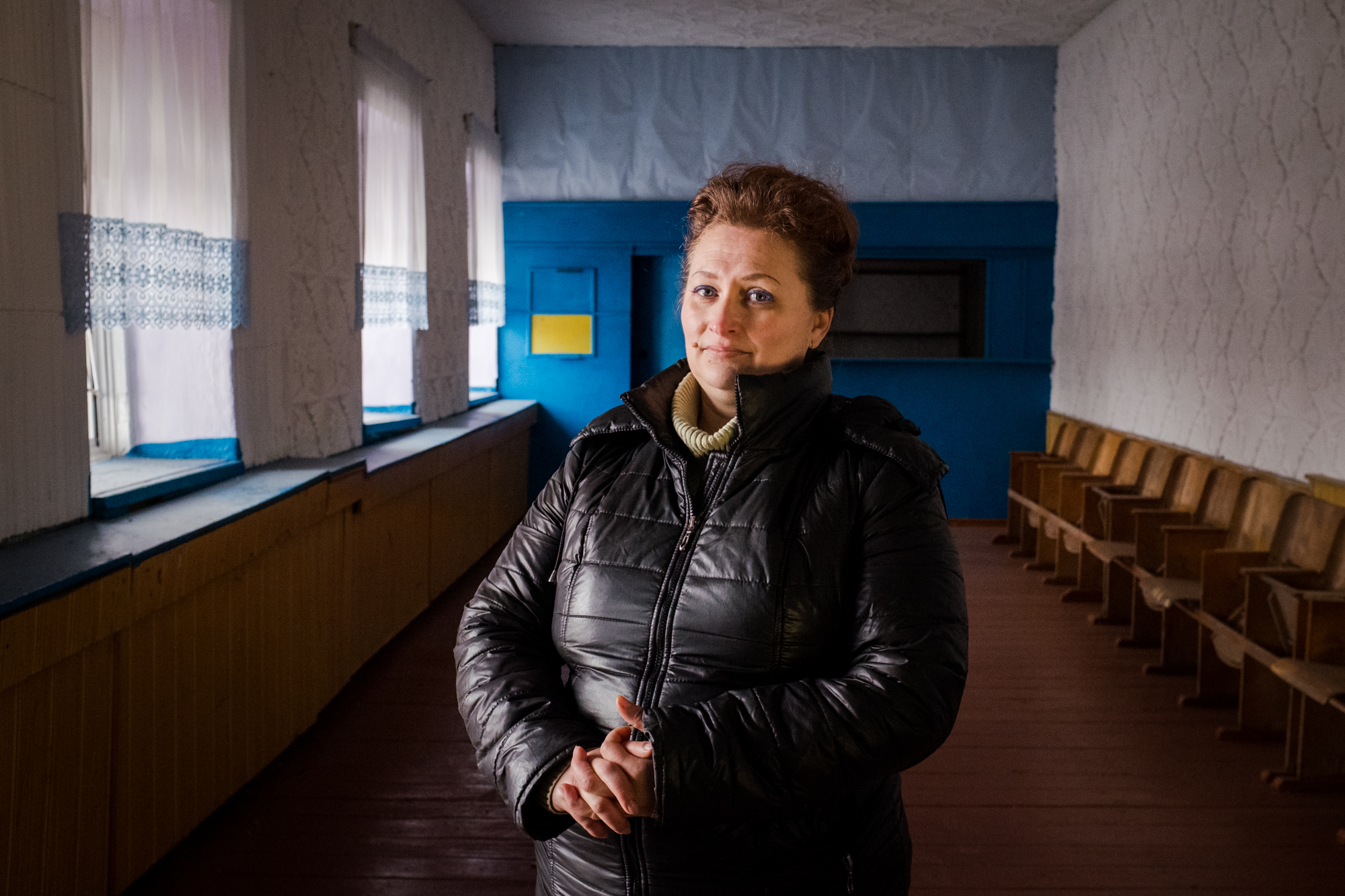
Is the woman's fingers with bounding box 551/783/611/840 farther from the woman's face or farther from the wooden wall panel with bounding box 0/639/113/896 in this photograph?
the wooden wall panel with bounding box 0/639/113/896

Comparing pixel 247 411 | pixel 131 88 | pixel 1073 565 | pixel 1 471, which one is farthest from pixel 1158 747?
pixel 131 88

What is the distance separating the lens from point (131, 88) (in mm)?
2932

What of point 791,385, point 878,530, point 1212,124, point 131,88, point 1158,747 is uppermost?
point 1212,124

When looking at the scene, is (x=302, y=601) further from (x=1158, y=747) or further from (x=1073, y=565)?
(x=1073, y=565)

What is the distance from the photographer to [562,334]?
8250 mm

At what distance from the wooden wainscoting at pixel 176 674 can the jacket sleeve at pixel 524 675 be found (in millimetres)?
1084

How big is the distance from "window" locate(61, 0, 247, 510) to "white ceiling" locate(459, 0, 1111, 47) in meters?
3.99

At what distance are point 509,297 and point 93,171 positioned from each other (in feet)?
18.1

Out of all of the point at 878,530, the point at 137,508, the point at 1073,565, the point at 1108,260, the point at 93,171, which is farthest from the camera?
the point at 1108,260

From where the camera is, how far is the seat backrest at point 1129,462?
586 cm

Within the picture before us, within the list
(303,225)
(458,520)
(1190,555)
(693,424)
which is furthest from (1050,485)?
(693,424)

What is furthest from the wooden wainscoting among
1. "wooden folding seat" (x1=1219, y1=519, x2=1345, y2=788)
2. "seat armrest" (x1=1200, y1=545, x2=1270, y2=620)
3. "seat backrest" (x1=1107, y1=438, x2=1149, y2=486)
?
"seat backrest" (x1=1107, y1=438, x2=1149, y2=486)

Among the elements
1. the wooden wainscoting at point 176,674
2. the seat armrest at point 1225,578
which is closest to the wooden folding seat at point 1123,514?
the seat armrest at point 1225,578

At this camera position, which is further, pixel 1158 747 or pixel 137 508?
pixel 1158 747
